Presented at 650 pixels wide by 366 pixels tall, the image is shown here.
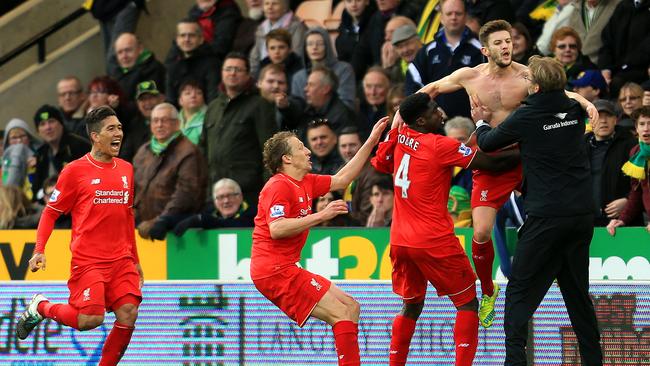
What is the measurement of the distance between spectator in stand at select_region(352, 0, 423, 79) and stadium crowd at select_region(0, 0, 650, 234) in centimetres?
2

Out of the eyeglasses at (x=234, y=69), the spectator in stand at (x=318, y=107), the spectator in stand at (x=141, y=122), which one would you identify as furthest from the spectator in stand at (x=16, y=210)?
the spectator in stand at (x=318, y=107)

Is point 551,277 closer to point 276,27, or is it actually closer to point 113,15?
point 276,27

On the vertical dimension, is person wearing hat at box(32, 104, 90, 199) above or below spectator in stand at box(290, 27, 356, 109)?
below

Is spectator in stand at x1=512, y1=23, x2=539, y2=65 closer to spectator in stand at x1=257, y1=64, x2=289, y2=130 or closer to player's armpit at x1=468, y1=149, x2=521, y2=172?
spectator in stand at x1=257, y1=64, x2=289, y2=130

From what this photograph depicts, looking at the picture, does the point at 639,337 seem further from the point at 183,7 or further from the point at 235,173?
the point at 183,7

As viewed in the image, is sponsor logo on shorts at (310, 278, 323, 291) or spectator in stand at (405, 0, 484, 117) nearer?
sponsor logo on shorts at (310, 278, 323, 291)

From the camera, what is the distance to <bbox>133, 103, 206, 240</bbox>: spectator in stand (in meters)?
15.4

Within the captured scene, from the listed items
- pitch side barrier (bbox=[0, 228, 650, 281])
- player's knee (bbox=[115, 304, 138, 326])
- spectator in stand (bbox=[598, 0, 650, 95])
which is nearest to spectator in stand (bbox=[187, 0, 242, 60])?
pitch side barrier (bbox=[0, 228, 650, 281])

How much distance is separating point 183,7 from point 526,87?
9.70m

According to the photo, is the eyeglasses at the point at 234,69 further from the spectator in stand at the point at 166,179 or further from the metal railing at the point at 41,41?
the metal railing at the point at 41,41

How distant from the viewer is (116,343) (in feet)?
39.8

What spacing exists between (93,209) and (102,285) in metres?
0.63

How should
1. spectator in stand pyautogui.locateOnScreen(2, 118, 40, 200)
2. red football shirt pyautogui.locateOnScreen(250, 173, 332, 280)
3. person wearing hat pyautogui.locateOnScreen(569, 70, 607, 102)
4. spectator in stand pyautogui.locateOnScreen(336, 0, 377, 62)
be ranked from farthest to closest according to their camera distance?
spectator in stand pyautogui.locateOnScreen(2, 118, 40, 200)
spectator in stand pyautogui.locateOnScreen(336, 0, 377, 62)
person wearing hat pyautogui.locateOnScreen(569, 70, 607, 102)
red football shirt pyautogui.locateOnScreen(250, 173, 332, 280)

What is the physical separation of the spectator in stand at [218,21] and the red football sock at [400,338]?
7278mm
